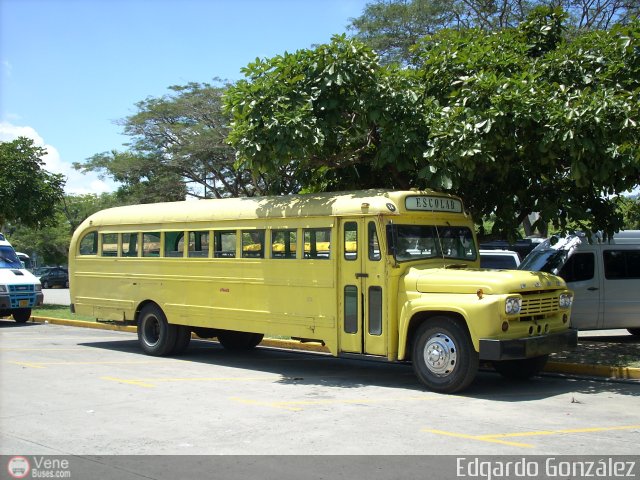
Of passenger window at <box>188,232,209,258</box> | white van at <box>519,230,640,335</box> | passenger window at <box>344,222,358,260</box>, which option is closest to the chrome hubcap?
passenger window at <box>344,222,358,260</box>

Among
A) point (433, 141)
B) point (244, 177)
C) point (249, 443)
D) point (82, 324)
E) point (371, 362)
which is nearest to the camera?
point (249, 443)

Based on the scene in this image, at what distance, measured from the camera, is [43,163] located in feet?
79.8

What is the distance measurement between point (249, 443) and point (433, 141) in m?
5.81

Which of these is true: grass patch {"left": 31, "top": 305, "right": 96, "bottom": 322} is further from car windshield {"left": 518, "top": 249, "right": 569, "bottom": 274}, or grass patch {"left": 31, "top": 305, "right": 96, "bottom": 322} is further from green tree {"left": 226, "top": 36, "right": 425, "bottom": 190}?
car windshield {"left": 518, "top": 249, "right": 569, "bottom": 274}

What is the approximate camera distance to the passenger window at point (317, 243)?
414 inches

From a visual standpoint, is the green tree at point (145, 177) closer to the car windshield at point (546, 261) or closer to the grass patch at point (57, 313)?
the grass patch at point (57, 313)

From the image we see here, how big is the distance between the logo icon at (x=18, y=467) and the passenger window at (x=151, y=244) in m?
7.08

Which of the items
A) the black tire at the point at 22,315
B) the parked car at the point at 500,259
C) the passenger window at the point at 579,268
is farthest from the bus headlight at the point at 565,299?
the black tire at the point at 22,315

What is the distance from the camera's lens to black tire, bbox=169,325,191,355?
13070 millimetres

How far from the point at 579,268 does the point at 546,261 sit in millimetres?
651

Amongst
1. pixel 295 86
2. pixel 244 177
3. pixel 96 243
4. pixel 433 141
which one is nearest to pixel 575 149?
pixel 433 141

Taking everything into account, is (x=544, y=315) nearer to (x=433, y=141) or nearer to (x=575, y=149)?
(x=575, y=149)

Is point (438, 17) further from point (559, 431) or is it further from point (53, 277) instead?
point (53, 277)

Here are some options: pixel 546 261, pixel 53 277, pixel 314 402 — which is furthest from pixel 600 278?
pixel 53 277
